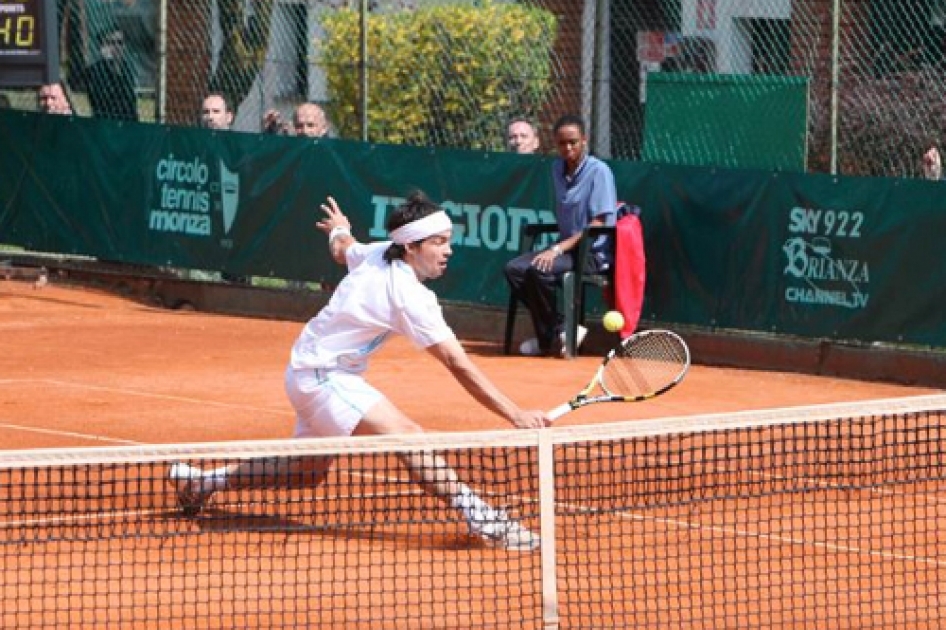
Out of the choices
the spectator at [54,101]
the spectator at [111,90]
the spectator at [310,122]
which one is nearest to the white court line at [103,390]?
the spectator at [310,122]

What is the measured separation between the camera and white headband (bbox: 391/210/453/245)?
8.30m

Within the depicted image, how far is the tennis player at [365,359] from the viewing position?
807 cm

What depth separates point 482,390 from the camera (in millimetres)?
7922

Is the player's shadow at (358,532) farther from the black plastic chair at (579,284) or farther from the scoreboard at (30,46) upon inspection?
the scoreboard at (30,46)

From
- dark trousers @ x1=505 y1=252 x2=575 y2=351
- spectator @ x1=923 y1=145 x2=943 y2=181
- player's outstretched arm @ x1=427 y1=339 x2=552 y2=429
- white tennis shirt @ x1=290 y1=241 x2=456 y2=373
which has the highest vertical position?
spectator @ x1=923 y1=145 x2=943 y2=181

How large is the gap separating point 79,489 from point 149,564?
5.17 ft

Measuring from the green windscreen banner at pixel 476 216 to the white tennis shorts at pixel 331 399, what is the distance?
600 centimetres

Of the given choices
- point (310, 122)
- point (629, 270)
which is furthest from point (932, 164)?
point (310, 122)

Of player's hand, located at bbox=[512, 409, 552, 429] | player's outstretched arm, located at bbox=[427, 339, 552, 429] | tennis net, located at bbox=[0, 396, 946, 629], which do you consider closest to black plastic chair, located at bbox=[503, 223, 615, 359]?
tennis net, located at bbox=[0, 396, 946, 629]

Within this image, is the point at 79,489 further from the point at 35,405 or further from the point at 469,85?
the point at 469,85

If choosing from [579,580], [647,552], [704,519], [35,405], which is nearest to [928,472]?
[704,519]

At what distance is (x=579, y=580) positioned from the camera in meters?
7.70

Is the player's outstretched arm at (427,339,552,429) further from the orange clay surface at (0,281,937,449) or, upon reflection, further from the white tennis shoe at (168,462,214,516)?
the orange clay surface at (0,281,937,449)

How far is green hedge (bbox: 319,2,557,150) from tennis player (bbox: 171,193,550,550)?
1132cm
